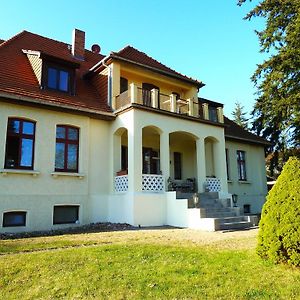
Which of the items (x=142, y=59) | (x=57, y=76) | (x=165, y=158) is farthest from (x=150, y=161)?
(x=57, y=76)

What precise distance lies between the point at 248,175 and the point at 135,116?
36.5 feet

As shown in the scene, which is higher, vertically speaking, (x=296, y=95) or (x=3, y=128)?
(x=296, y=95)

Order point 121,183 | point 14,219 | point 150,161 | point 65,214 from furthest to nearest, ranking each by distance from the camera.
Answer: point 150,161
point 121,183
point 65,214
point 14,219

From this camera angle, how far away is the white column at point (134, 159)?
42.4 ft

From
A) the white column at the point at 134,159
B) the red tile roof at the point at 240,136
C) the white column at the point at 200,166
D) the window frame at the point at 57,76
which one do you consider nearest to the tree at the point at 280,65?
the red tile roof at the point at 240,136

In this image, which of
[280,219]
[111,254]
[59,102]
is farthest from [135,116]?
[280,219]

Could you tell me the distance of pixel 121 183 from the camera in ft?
45.2

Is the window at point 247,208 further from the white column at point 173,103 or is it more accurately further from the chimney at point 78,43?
the chimney at point 78,43

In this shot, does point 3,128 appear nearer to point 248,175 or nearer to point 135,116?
point 135,116

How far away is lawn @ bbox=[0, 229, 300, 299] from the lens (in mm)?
4695

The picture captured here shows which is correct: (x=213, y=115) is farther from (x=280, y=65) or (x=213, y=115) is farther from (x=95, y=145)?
(x=95, y=145)

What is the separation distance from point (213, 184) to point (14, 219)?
368 inches

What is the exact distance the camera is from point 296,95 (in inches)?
625

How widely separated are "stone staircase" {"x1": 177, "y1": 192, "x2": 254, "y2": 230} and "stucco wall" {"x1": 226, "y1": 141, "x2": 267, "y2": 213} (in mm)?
5475
